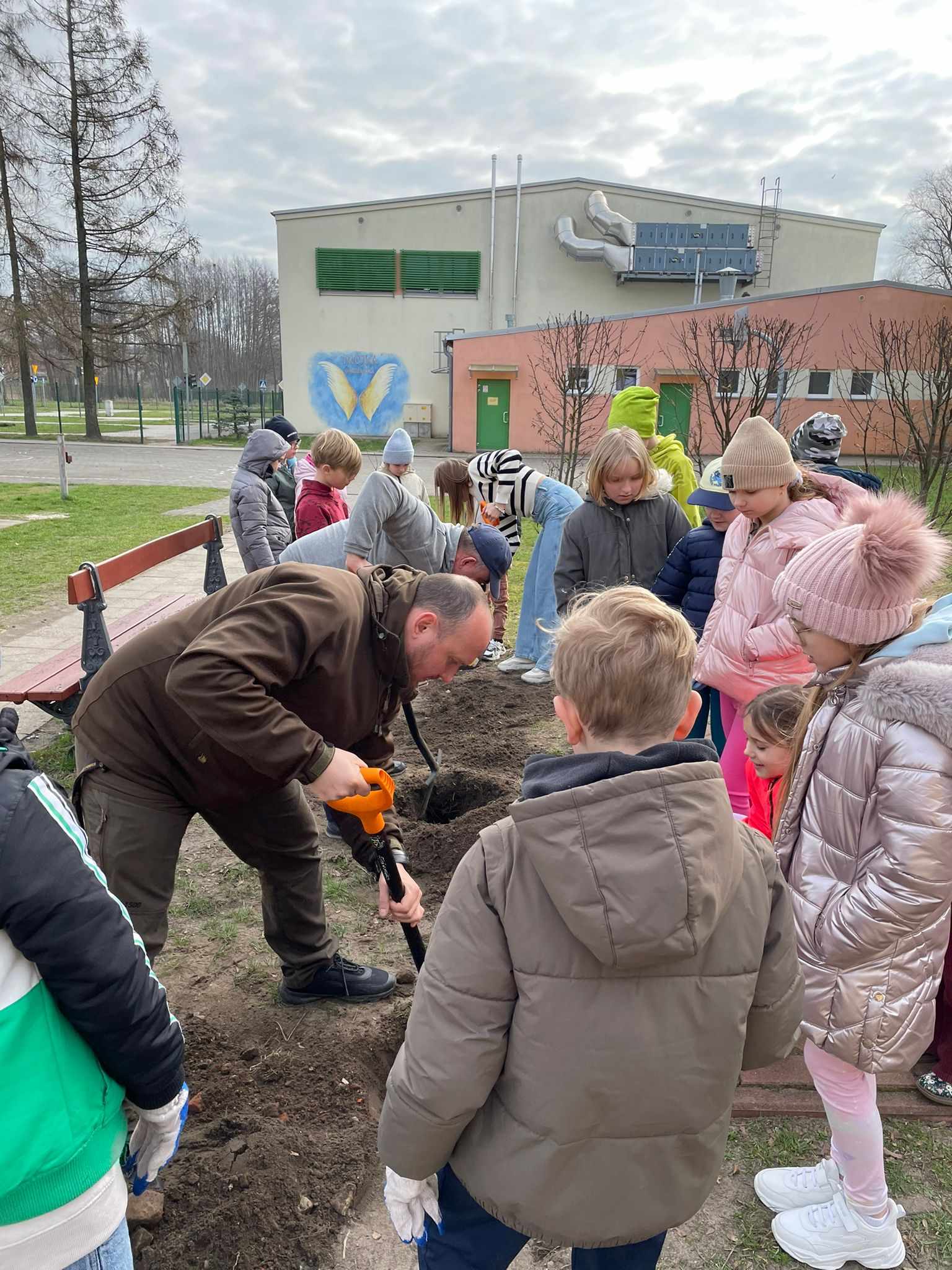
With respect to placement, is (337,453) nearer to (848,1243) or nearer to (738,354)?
(848,1243)

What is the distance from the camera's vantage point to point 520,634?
6602 mm

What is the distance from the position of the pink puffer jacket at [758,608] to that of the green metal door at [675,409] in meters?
22.2

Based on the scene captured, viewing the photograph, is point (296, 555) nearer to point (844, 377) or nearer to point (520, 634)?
point (520, 634)

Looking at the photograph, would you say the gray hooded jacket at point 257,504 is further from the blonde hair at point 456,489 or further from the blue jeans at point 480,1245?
the blue jeans at point 480,1245

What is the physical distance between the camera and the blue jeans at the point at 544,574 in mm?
5930

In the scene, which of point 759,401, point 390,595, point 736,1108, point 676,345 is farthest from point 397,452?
point 676,345

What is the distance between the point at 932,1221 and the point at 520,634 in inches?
188

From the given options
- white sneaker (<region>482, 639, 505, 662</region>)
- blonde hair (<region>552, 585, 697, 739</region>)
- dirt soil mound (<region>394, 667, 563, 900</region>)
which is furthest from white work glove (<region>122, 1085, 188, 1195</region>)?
white sneaker (<region>482, 639, 505, 662</region>)

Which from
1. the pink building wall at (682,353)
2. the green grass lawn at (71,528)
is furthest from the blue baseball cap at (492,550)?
the pink building wall at (682,353)

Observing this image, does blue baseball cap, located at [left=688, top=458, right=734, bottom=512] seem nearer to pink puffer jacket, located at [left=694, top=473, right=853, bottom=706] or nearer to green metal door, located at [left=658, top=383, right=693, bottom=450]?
pink puffer jacket, located at [left=694, top=473, right=853, bottom=706]

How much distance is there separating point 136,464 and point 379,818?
22324mm

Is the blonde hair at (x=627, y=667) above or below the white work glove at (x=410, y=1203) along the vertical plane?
above

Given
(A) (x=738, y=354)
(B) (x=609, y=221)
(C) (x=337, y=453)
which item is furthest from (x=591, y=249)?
(C) (x=337, y=453)

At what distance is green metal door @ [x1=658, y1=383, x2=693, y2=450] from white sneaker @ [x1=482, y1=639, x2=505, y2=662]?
19233mm
